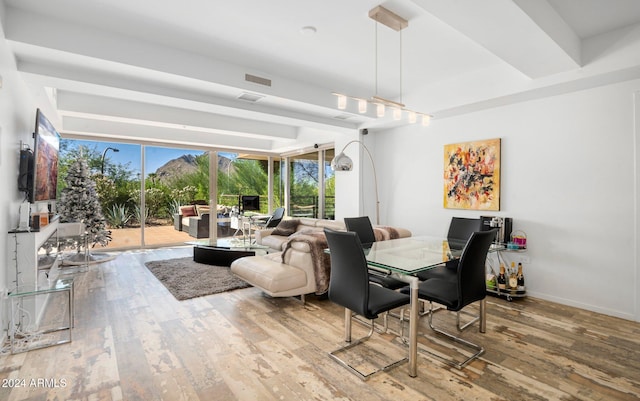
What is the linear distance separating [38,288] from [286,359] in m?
2.20

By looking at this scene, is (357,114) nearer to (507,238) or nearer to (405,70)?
(405,70)

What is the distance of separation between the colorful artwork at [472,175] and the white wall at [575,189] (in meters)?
0.11

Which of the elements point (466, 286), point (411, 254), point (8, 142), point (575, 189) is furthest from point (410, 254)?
point (8, 142)

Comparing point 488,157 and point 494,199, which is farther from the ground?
point 488,157

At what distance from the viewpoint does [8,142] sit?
2924 millimetres

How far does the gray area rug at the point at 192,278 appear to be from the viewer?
4164mm

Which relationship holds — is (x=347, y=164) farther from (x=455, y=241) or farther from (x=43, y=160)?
(x=43, y=160)

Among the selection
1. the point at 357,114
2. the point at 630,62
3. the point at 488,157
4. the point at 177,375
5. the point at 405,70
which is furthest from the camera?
the point at 357,114

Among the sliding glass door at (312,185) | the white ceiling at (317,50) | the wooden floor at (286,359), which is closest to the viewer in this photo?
the wooden floor at (286,359)

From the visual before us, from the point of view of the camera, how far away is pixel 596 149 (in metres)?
3.60

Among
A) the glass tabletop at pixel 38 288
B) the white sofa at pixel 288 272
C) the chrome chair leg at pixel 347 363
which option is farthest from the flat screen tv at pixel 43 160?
the chrome chair leg at pixel 347 363

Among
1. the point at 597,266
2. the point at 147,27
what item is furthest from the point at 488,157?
the point at 147,27

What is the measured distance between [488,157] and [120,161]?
23.5ft

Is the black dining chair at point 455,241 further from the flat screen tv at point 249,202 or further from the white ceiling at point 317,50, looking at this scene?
the flat screen tv at point 249,202
